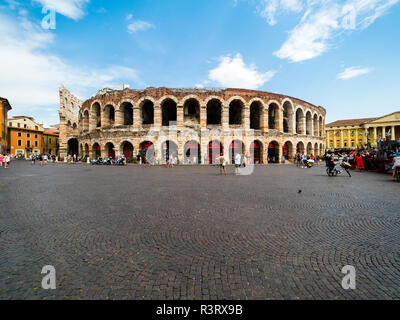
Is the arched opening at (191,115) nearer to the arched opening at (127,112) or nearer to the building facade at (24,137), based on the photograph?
the arched opening at (127,112)

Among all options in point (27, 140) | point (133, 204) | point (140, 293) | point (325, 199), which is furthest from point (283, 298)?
point (27, 140)

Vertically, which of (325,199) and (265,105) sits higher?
(265,105)

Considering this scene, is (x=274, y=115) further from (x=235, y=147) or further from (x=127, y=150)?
(x=127, y=150)

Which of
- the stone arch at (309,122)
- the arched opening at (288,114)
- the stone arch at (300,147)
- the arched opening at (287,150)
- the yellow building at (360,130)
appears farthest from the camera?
the yellow building at (360,130)

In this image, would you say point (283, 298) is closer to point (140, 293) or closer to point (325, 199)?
point (140, 293)

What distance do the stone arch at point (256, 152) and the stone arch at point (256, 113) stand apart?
9.39ft

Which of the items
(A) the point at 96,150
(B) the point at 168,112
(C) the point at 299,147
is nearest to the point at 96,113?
(A) the point at 96,150

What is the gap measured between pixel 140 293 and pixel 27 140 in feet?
231

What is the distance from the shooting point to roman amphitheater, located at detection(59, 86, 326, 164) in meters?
24.8

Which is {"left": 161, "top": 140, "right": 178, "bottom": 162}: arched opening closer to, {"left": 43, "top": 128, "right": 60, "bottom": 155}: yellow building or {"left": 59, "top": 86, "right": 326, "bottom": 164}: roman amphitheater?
{"left": 59, "top": 86, "right": 326, "bottom": 164}: roman amphitheater

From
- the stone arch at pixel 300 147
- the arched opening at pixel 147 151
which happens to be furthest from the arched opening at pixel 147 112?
the stone arch at pixel 300 147

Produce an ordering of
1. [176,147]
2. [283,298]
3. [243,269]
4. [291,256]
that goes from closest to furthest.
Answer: [283,298]
[243,269]
[291,256]
[176,147]

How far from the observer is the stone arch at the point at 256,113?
1062 inches

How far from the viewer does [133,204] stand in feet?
17.6
